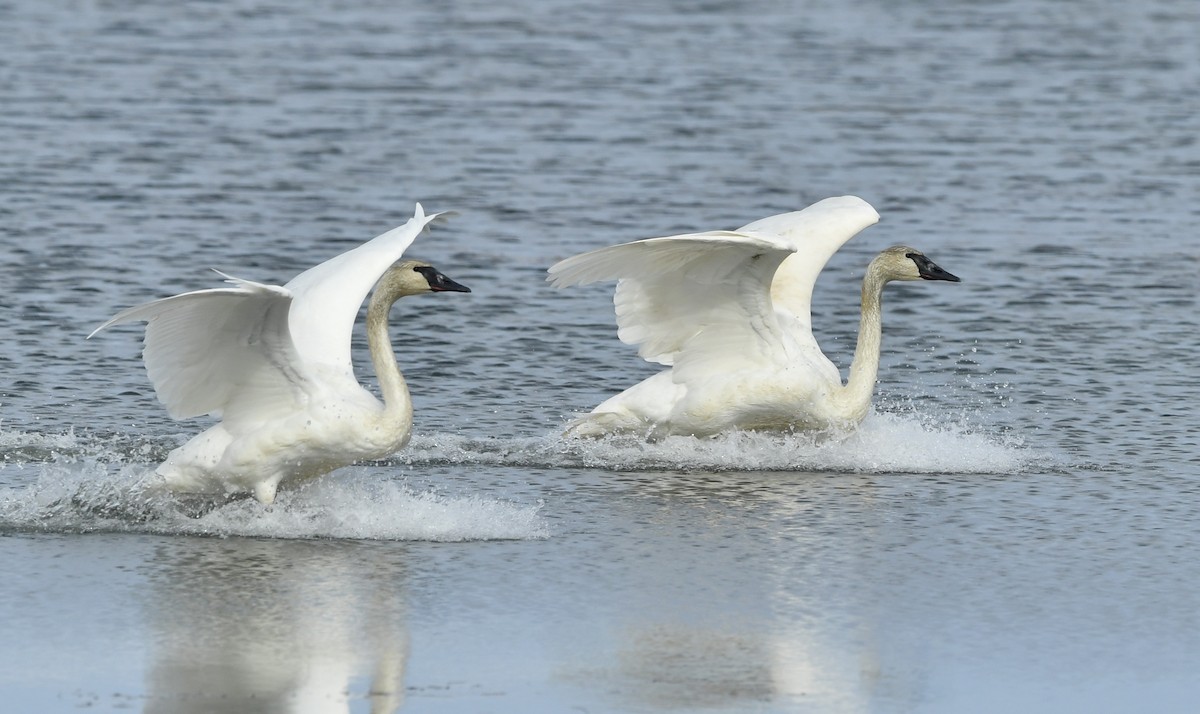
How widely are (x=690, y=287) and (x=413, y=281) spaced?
5.26 ft

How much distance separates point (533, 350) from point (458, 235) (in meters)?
4.07

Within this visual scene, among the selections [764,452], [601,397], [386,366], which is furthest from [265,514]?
[601,397]

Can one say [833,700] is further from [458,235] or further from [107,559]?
[458,235]

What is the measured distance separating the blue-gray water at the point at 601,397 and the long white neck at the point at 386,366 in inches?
15.5

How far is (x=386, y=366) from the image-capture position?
9930mm

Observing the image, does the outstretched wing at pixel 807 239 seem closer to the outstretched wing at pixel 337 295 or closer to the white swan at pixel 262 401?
the outstretched wing at pixel 337 295

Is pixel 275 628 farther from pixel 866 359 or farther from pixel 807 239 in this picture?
pixel 807 239

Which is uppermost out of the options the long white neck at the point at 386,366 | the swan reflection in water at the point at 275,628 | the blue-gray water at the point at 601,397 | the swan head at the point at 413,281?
the swan head at the point at 413,281

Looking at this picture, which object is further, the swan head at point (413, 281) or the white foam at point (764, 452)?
the white foam at point (764, 452)

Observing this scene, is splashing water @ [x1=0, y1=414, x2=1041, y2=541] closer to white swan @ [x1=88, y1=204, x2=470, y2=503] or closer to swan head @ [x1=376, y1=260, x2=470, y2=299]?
white swan @ [x1=88, y1=204, x2=470, y2=503]

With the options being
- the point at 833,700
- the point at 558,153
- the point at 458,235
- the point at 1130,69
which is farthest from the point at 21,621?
the point at 1130,69

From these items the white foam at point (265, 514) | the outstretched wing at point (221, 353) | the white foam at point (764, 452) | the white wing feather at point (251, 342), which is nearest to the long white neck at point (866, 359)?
the white foam at point (764, 452)

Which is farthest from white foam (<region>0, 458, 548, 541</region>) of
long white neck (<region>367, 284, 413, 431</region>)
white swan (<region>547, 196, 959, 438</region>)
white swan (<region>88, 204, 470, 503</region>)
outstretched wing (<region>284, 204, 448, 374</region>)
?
white swan (<region>547, 196, 959, 438</region>)

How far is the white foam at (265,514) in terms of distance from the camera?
9406mm
